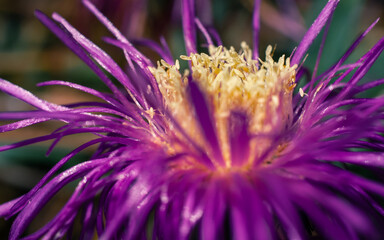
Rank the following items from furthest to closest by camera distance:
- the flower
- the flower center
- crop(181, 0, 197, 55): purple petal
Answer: crop(181, 0, 197, 55): purple petal, the flower center, the flower

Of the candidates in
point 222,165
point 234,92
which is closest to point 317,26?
point 234,92

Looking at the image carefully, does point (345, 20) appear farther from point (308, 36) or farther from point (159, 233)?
point (159, 233)

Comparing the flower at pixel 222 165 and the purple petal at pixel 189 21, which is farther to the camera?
the purple petal at pixel 189 21

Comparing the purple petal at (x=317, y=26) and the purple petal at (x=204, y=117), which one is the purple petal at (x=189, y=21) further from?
the purple petal at (x=204, y=117)

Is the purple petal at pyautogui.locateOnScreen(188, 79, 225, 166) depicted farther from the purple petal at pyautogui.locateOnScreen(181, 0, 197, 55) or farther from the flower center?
the purple petal at pyautogui.locateOnScreen(181, 0, 197, 55)

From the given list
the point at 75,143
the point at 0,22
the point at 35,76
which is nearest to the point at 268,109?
the point at 75,143

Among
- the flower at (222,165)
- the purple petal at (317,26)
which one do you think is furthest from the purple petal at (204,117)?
the purple petal at (317,26)

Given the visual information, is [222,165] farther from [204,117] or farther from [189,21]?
[189,21]

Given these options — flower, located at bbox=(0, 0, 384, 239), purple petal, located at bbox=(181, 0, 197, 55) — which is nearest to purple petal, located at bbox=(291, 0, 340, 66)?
flower, located at bbox=(0, 0, 384, 239)
